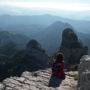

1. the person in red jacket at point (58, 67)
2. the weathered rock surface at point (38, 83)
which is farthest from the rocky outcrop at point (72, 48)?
the weathered rock surface at point (38, 83)

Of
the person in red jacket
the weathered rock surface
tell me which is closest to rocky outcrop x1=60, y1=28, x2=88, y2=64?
the person in red jacket

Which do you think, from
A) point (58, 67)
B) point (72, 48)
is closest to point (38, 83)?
point (58, 67)

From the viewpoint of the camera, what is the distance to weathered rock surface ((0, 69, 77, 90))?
15.2 meters

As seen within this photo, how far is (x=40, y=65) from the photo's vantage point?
94.6 m

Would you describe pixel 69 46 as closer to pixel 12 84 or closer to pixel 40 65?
pixel 40 65

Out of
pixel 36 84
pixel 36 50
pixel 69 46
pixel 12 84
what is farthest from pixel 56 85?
pixel 36 50

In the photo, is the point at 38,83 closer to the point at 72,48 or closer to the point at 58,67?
the point at 58,67

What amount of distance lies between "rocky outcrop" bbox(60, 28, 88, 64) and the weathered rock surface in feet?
203

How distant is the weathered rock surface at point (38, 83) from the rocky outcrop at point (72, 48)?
6188 centimetres

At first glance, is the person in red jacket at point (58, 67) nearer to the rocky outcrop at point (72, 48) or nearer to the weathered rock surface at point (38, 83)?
the weathered rock surface at point (38, 83)

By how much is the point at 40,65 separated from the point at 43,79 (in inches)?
3049

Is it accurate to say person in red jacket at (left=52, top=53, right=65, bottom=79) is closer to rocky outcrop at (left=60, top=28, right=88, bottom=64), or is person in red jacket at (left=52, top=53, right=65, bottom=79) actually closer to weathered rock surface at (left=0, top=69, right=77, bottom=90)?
weathered rock surface at (left=0, top=69, right=77, bottom=90)

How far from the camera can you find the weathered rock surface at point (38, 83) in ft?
49.9

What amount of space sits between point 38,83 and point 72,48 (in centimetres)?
6925
